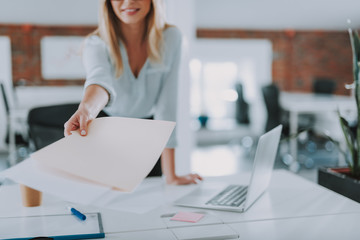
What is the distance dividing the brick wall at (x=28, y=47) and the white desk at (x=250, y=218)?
5.76 meters

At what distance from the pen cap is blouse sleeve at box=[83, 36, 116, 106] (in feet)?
0.98

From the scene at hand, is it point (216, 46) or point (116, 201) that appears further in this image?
point (216, 46)

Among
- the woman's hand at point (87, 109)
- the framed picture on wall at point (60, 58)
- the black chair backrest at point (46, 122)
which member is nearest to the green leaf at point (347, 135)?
the woman's hand at point (87, 109)

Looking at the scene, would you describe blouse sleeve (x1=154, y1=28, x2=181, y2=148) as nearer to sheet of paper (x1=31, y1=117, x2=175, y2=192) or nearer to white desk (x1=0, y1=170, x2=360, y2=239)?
white desk (x1=0, y1=170, x2=360, y2=239)

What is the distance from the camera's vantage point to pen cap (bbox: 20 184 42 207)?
976 mm

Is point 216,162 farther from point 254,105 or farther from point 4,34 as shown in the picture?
point 4,34

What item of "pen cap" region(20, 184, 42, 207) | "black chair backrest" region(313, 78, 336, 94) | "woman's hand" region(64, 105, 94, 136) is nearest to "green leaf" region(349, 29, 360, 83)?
"woman's hand" region(64, 105, 94, 136)

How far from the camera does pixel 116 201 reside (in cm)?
102

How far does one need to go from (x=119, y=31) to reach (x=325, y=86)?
224 inches

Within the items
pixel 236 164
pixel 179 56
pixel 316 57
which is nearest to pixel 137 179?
pixel 179 56

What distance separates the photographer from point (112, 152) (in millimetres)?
817

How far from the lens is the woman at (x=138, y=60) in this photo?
3.86 ft

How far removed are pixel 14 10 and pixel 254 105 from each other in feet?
12.7

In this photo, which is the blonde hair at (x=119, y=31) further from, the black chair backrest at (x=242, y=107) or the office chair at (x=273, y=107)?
the black chair backrest at (x=242, y=107)
